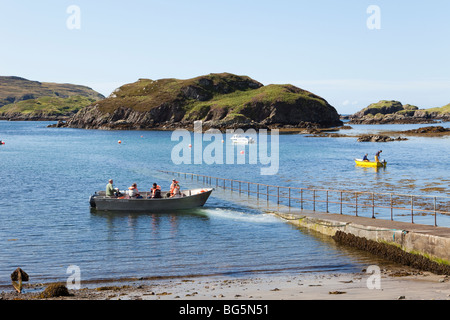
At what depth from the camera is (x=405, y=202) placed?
37.2 metres

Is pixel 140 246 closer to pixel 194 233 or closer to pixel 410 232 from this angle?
pixel 194 233

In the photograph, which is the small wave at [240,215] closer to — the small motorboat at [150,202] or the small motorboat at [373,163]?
the small motorboat at [150,202]

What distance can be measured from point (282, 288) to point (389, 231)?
7.63m

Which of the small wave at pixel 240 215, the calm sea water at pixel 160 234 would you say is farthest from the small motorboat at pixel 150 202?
the small wave at pixel 240 215

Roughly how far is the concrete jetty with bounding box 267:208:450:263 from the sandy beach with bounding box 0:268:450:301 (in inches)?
54.6

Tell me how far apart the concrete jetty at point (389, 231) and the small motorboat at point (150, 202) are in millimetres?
8643

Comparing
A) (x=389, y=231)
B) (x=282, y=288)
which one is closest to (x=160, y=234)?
(x=282, y=288)

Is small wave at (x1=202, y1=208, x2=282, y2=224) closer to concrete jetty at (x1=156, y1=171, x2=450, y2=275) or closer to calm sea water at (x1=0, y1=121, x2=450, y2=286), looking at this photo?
calm sea water at (x1=0, y1=121, x2=450, y2=286)

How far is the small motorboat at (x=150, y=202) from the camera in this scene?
1423 inches

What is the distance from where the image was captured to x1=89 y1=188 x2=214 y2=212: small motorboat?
36156mm

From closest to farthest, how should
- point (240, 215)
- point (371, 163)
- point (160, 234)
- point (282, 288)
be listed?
point (282, 288)
point (160, 234)
point (240, 215)
point (371, 163)

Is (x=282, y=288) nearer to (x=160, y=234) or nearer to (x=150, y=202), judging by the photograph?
(x=160, y=234)

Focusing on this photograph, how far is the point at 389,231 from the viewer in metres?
22.3
